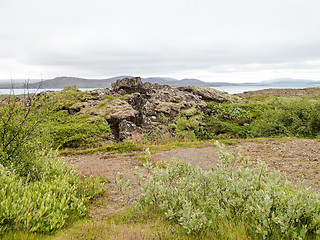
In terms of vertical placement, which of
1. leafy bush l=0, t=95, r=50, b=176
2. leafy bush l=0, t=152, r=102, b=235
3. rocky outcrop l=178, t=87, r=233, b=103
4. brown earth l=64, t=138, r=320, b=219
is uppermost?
rocky outcrop l=178, t=87, r=233, b=103

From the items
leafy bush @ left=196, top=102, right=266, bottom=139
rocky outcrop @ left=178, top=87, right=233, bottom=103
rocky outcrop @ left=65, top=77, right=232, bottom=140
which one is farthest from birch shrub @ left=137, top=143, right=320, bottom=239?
rocky outcrop @ left=178, top=87, right=233, bottom=103

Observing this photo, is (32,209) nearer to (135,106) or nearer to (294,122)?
(135,106)

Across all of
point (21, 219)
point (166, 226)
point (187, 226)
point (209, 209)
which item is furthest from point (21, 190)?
point (209, 209)

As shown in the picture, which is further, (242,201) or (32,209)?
(32,209)

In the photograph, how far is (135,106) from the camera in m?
20.3

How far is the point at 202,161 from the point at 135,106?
1136 centimetres

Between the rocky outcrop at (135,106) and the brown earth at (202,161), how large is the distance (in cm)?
522

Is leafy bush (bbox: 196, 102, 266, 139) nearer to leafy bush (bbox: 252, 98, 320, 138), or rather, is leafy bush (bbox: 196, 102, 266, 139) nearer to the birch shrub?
leafy bush (bbox: 252, 98, 320, 138)

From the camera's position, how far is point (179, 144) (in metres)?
13.3

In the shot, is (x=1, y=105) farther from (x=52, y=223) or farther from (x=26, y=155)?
(x=52, y=223)

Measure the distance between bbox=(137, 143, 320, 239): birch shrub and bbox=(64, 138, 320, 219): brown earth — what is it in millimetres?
1741

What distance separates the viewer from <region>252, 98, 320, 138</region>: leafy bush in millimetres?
16109

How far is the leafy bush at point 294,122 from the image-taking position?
16109 mm

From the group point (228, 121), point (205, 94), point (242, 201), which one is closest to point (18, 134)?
point (242, 201)
